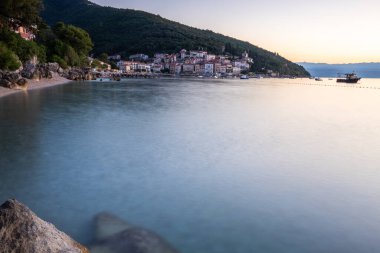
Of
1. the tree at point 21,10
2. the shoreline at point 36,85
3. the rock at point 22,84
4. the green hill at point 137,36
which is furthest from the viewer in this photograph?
the green hill at point 137,36

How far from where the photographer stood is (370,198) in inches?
353

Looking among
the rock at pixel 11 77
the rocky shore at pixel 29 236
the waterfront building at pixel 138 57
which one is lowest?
the rocky shore at pixel 29 236

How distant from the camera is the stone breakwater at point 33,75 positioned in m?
33.3

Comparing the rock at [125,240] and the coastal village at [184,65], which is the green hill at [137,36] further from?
the rock at [125,240]

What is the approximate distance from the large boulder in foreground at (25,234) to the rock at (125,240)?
1.35 meters

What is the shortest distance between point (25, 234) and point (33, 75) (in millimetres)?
43436

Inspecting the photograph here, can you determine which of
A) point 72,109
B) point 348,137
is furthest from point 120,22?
point 348,137

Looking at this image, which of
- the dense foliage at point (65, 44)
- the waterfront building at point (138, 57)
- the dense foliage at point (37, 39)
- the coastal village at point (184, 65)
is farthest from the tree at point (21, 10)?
the waterfront building at point (138, 57)

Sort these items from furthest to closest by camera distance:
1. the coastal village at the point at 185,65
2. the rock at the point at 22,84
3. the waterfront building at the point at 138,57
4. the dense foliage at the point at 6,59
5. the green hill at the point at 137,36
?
the green hill at the point at 137,36, the waterfront building at the point at 138,57, the coastal village at the point at 185,65, the dense foliage at the point at 6,59, the rock at the point at 22,84

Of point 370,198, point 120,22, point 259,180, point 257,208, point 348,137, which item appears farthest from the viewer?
point 120,22

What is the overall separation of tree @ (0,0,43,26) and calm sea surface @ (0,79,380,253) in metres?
20.9

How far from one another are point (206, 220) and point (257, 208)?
1.46 metres

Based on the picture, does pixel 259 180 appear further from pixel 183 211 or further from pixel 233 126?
pixel 233 126

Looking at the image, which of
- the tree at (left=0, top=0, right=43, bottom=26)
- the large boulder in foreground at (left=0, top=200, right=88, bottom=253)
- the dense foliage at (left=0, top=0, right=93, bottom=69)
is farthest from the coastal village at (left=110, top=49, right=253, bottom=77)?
the large boulder in foreground at (left=0, top=200, right=88, bottom=253)
